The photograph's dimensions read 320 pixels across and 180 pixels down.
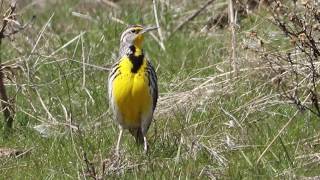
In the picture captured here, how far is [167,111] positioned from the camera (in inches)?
357

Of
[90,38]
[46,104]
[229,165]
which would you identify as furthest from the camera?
Result: [90,38]

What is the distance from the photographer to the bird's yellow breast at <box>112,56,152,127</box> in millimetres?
8039

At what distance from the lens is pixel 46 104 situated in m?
9.52

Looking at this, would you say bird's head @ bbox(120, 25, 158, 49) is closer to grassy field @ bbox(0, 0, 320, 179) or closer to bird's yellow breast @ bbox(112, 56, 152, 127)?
bird's yellow breast @ bbox(112, 56, 152, 127)

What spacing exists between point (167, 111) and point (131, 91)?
3.45 ft

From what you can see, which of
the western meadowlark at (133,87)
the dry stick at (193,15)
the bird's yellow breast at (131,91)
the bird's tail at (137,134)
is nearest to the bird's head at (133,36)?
the western meadowlark at (133,87)

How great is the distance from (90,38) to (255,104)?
318 centimetres

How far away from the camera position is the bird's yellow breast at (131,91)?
8.04m

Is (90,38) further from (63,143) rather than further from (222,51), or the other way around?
(63,143)

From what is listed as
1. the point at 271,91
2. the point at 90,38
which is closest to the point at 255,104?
the point at 271,91

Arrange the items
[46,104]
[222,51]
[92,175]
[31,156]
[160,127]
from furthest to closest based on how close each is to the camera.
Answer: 1. [222,51]
2. [46,104]
3. [160,127]
4. [31,156]
5. [92,175]

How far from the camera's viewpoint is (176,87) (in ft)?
31.6

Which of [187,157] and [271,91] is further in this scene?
[271,91]

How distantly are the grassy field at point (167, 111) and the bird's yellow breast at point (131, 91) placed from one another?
0.84 feet
